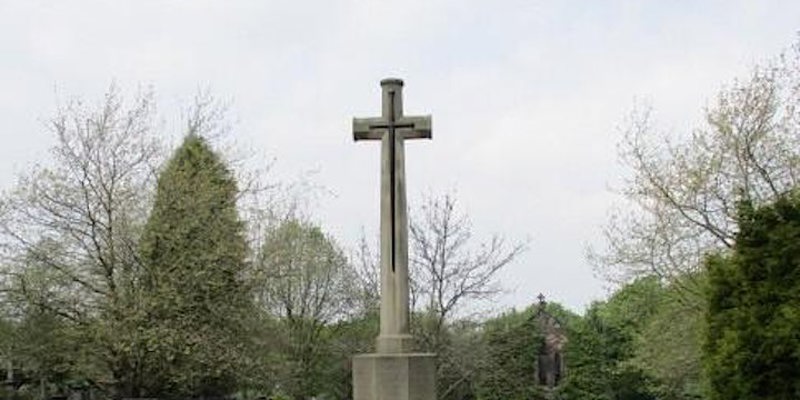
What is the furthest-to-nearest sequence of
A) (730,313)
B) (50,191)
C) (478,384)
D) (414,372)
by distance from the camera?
→ (478,384)
(50,191)
(730,313)
(414,372)

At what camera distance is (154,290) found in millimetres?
22938

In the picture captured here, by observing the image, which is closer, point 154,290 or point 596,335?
point 154,290

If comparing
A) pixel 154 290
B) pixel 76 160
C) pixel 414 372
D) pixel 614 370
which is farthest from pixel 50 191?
pixel 614 370

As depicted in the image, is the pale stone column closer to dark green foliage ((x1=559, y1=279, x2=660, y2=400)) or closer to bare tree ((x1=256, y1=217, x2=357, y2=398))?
bare tree ((x1=256, y1=217, x2=357, y2=398))

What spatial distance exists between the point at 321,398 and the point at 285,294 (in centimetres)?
623

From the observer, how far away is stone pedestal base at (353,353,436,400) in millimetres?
11617

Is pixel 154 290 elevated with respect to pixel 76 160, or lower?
lower

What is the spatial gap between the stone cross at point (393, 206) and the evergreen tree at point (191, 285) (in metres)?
11.2

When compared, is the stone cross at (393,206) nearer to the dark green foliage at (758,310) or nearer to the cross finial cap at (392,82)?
the cross finial cap at (392,82)

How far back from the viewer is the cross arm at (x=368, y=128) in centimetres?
1283

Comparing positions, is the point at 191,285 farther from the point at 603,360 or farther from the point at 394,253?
the point at 603,360

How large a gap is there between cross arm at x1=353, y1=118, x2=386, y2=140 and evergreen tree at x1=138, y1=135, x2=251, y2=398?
11.0 metres

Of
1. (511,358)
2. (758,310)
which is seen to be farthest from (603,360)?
(758,310)

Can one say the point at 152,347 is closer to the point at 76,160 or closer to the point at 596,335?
the point at 76,160
